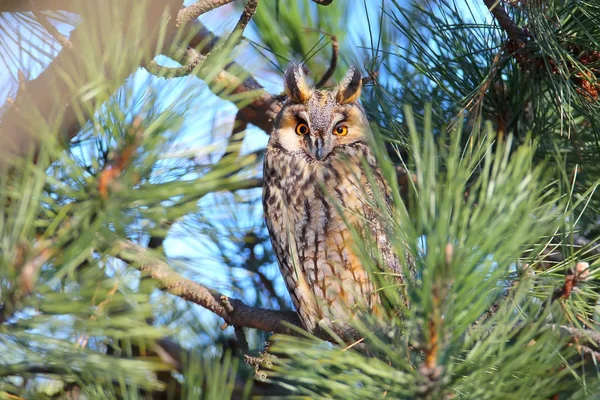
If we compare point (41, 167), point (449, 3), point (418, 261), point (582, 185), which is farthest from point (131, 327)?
point (582, 185)

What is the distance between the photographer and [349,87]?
193 centimetres

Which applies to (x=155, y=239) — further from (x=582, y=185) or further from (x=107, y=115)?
(x=582, y=185)

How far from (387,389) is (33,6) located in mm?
935

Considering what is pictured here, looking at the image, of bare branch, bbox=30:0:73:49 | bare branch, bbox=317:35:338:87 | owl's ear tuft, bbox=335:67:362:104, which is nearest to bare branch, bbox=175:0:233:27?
bare branch, bbox=30:0:73:49

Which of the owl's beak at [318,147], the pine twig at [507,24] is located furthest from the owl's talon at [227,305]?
the pine twig at [507,24]

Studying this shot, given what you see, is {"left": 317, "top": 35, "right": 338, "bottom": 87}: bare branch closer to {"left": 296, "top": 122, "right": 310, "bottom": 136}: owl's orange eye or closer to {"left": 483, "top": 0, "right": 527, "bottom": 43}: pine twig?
{"left": 296, "top": 122, "right": 310, "bottom": 136}: owl's orange eye

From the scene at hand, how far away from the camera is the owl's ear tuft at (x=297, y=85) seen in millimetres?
1910

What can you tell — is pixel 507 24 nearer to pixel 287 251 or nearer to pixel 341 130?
pixel 341 130

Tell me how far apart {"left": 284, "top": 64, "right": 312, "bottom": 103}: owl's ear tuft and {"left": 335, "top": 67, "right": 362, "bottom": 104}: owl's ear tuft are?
91 mm

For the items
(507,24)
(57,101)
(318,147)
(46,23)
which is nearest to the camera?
(57,101)

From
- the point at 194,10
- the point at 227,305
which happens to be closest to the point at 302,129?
the point at 227,305

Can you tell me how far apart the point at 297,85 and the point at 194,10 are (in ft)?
2.18

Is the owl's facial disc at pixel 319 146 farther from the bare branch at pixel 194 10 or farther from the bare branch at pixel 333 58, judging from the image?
the bare branch at pixel 194 10

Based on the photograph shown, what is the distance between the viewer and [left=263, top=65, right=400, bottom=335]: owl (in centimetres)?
175
